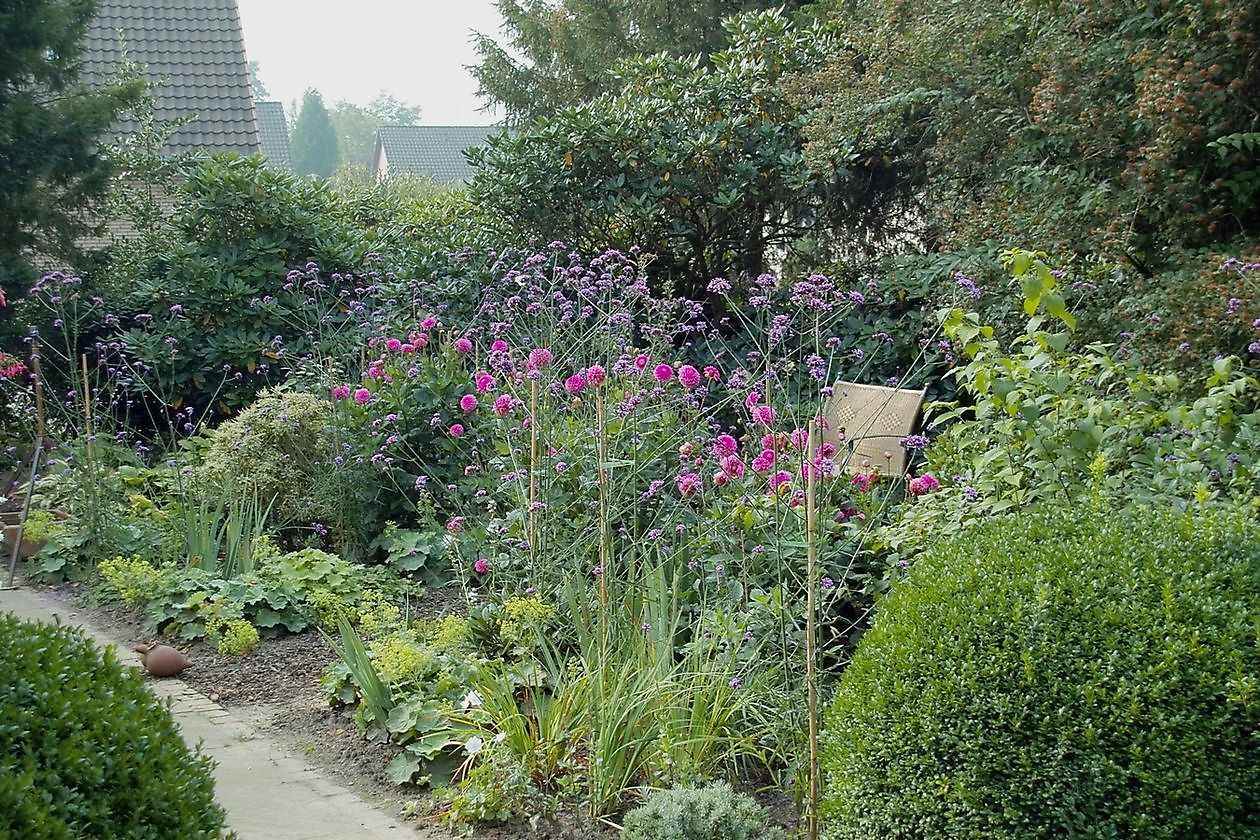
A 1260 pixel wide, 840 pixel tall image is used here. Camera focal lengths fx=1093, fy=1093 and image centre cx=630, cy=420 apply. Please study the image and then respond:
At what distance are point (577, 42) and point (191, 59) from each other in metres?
6.18

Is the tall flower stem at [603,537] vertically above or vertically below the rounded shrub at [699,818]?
above

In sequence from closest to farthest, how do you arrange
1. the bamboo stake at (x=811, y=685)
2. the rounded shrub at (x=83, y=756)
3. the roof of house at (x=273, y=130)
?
the rounded shrub at (x=83, y=756)
the bamboo stake at (x=811, y=685)
the roof of house at (x=273, y=130)

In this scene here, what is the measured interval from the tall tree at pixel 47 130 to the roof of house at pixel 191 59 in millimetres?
6024

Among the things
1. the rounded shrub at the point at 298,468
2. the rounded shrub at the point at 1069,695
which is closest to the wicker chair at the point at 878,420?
the rounded shrub at the point at 1069,695

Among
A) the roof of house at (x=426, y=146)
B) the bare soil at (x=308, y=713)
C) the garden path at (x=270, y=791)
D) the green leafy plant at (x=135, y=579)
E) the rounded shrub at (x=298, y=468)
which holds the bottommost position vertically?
the bare soil at (x=308, y=713)

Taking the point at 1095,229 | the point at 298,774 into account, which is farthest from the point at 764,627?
the point at 1095,229

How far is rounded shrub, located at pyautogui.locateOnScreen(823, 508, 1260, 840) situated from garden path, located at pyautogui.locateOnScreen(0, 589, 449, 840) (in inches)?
56.4

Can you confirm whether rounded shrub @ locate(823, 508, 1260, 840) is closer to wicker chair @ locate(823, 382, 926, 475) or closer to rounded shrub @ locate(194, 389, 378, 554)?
wicker chair @ locate(823, 382, 926, 475)

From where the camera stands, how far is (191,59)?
1736 centimetres

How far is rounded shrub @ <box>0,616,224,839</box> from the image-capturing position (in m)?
1.88

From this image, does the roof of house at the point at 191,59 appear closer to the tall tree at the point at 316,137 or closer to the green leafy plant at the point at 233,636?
the green leafy plant at the point at 233,636

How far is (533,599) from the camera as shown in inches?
159

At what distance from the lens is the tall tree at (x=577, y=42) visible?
15227 mm

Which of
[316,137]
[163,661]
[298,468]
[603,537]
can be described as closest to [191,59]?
[298,468]
